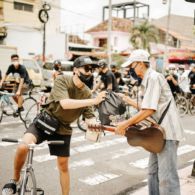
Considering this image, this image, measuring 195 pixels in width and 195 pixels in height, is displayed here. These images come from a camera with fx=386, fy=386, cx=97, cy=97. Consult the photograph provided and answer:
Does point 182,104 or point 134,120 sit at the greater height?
point 134,120

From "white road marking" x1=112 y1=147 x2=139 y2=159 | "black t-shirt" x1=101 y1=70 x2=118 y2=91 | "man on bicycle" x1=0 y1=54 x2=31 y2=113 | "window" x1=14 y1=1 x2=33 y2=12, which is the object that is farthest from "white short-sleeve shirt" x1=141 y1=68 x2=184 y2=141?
"window" x1=14 y1=1 x2=33 y2=12

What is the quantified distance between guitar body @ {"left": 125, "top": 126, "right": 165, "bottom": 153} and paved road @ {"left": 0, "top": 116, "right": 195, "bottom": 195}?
202 centimetres

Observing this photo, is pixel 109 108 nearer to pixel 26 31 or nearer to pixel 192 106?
pixel 192 106

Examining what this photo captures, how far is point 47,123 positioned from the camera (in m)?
4.25

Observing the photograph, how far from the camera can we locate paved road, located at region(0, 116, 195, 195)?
232 inches

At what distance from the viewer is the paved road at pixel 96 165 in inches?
232

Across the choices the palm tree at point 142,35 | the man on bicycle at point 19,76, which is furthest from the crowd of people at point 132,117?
the palm tree at point 142,35

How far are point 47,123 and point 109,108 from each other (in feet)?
2.33

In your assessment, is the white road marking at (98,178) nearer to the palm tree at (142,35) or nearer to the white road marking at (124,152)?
the white road marking at (124,152)

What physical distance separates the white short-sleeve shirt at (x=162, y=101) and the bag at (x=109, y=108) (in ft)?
1.46

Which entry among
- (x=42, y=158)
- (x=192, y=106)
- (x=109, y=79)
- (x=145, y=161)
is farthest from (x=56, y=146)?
(x=192, y=106)

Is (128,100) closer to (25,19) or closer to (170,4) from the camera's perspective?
(170,4)

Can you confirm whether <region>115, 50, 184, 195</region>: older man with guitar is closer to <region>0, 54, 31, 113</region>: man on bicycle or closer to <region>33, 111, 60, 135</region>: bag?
<region>33, 111, 60, 135</region>: bag

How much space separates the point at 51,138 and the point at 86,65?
0.93 m
